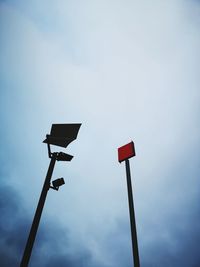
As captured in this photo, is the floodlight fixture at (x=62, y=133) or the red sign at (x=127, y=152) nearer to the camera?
the red sign at (x=127, y=152)

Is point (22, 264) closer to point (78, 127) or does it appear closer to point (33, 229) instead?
Answer: point (33, 229)

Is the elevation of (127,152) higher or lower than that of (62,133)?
lower

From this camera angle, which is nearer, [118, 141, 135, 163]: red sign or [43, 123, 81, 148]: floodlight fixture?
[118, 141, 135, 163]: red sign

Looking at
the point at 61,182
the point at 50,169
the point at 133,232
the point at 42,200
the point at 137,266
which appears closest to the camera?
the point at 137,266

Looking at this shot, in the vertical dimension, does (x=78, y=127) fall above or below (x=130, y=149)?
above

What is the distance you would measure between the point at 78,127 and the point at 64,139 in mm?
526

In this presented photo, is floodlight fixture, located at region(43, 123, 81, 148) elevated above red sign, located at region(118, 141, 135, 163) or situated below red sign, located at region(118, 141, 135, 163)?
above

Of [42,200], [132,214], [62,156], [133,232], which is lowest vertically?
[133,232]

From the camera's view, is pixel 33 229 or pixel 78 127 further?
pixel 78 127

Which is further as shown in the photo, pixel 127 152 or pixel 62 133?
pixel 62 133

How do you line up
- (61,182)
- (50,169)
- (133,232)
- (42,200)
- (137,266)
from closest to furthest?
1. (137,266)
2. (133,232)
3. (42,200)
4. (50,169)
5. (61,182)

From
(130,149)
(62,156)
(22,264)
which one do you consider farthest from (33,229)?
(130,149)

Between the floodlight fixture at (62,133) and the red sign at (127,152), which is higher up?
the floodlight fixture at (62,133)

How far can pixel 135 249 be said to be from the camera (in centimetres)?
371
